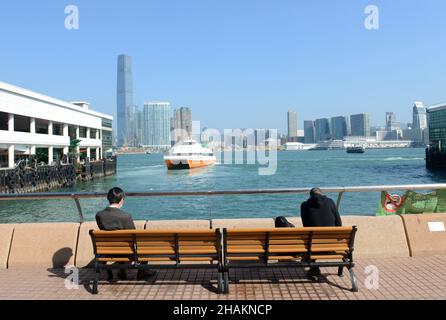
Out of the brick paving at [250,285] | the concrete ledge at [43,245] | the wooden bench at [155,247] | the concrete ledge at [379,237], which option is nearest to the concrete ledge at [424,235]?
the concrete ledge at [379,237]

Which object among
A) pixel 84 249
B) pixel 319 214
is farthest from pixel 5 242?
pixel 319 214

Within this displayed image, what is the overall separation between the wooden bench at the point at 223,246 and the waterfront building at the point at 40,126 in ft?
153

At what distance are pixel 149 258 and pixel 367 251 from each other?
3.61m

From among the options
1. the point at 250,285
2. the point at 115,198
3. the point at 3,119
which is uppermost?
the point at 3,119

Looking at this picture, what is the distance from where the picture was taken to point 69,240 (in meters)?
7.14

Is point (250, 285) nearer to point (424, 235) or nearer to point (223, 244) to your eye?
point (223, 244)

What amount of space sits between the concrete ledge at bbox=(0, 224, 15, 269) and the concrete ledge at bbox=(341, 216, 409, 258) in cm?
568

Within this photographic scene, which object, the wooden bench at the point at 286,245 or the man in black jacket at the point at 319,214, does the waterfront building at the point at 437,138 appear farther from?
the wooden bench at the point at 286,245

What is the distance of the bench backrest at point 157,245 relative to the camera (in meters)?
5.57

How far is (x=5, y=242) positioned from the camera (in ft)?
23.3

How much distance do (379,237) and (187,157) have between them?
8516 cm

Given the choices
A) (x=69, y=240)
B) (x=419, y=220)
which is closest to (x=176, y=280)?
(x=69, y=240)
